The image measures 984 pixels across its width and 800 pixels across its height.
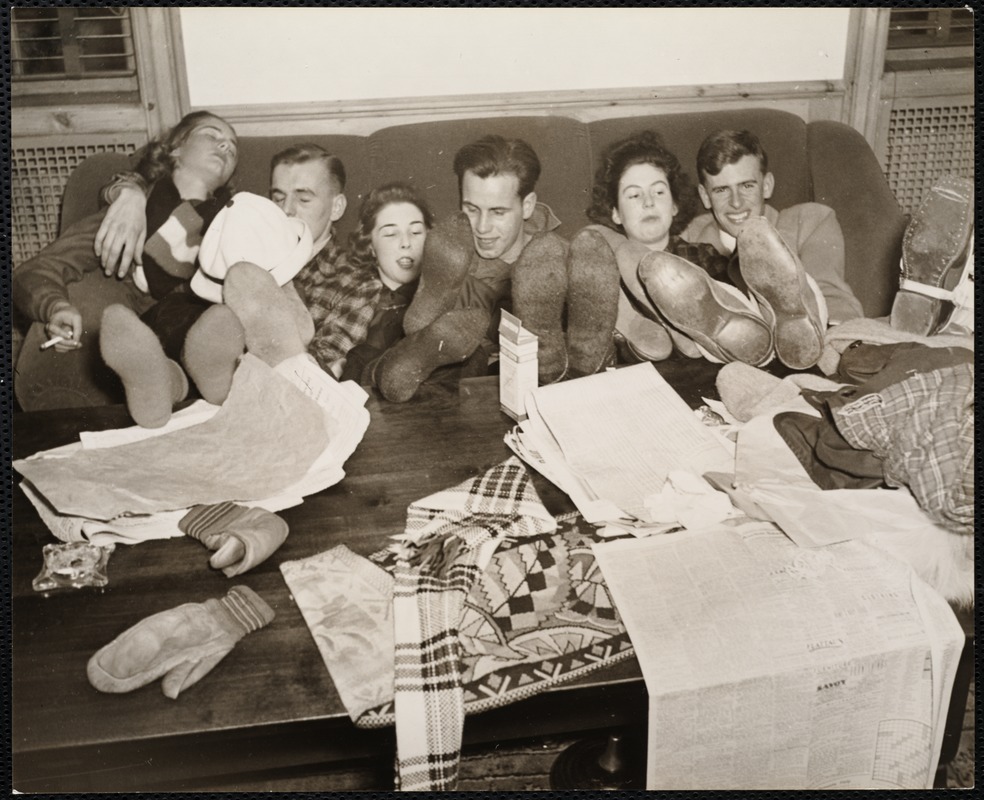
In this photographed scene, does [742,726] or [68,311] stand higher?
[68,311]

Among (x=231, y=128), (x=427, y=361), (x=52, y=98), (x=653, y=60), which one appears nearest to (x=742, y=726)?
(x=427, y=361)

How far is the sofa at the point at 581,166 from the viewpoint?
56.6 inches

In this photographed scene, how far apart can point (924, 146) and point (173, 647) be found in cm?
129

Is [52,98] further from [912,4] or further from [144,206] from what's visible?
[912,4]

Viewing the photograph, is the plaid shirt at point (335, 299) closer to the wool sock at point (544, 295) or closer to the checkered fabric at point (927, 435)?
the wool sock at point (544, 295)

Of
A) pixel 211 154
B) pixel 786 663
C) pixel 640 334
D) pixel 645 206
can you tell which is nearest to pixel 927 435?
pixel 786 663

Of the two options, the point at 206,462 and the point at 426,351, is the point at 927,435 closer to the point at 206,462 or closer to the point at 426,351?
the point at 426,351

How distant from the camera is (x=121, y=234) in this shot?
55.8 inches

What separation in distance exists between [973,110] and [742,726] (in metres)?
0.98

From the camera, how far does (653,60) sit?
4.68ft

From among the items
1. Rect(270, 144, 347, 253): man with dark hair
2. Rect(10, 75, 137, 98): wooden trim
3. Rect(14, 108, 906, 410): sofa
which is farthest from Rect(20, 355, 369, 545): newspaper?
Rect(10, 75, 137, 98): wooden trim

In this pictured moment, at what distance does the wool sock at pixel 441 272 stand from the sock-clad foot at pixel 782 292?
427 millimetres

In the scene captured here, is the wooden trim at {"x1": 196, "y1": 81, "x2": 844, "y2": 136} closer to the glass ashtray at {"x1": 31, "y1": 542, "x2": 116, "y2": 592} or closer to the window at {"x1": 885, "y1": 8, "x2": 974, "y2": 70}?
the window at {"x1": 885, "y1": 8, "x2": 974, "y2": 70}

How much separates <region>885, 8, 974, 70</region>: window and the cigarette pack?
70cm
